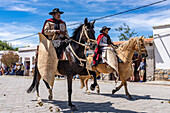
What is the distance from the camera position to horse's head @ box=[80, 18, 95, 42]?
673 cm

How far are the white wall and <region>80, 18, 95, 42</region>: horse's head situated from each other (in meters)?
13.7

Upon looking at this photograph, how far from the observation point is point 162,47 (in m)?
19.1

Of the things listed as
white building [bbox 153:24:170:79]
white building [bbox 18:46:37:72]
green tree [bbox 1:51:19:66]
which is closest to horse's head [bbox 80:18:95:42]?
white building [bbox 153:24:170:79]

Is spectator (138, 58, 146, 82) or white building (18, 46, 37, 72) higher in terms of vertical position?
white building (18, 46, 37, 72)

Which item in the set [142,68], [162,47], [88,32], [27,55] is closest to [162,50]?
[162,47]

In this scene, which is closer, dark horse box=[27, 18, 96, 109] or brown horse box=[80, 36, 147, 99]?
dark horse box=[27, 18, 96, 109]

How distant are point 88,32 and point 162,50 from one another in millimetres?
13919

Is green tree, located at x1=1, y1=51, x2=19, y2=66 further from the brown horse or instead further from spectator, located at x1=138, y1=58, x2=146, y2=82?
the brown horse

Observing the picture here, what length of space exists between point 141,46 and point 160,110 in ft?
11.0

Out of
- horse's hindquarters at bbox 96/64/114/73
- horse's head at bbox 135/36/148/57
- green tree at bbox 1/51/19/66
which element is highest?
green tree at bbox 1/51/19/66

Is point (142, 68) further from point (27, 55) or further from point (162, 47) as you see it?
point (27, 55)

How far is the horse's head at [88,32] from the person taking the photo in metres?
6.73

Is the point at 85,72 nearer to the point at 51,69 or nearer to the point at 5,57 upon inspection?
the point at 51,69

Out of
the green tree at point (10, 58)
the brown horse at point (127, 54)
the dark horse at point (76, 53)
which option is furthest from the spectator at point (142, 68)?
the green tree at point (10, 58)
